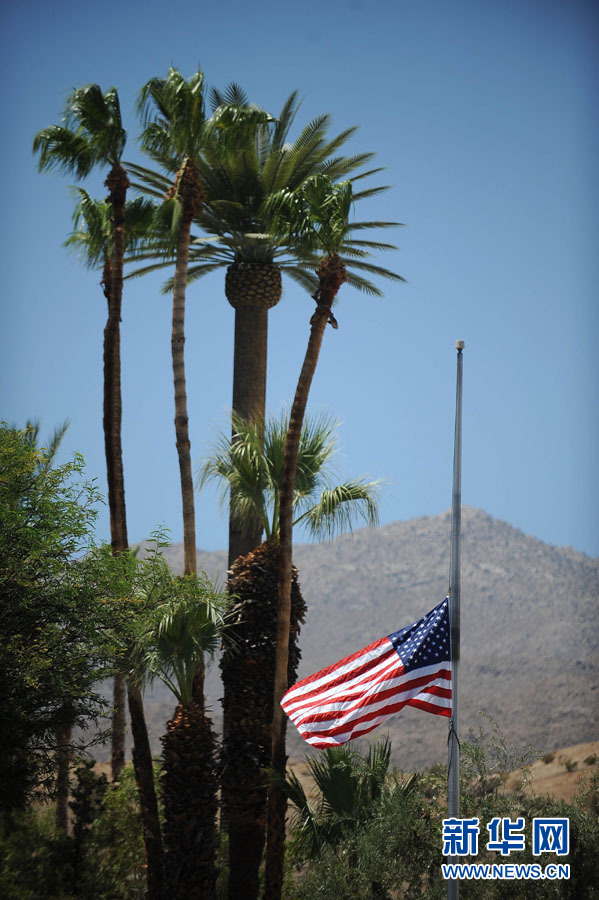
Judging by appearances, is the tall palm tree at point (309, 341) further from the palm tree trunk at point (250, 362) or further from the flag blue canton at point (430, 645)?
the flag blue canton at point (430, 645)

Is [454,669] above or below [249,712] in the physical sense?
above

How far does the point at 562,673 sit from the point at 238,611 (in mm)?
87829

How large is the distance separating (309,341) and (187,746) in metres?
7.40

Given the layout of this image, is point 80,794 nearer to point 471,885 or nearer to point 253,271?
point 471,885

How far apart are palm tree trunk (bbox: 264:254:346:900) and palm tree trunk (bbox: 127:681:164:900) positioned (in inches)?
85.6

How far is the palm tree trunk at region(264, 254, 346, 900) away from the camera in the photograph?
54.0ft

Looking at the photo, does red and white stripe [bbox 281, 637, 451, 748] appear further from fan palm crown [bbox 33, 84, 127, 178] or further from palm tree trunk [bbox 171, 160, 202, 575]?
fan palm crown [bbox 33, 84, 127, 178]

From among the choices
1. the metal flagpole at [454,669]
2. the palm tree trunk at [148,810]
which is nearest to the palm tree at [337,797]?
the palm tree trunk at [148,810]

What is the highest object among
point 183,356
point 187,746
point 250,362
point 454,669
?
point 250,362

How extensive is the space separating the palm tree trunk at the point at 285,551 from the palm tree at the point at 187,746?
1.05 m

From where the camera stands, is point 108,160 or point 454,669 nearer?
point 454,669

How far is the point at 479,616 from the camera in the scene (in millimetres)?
124562

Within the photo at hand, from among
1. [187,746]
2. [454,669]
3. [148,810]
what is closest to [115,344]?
[187,746]

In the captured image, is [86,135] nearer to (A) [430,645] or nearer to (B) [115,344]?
(B) [115,344]
